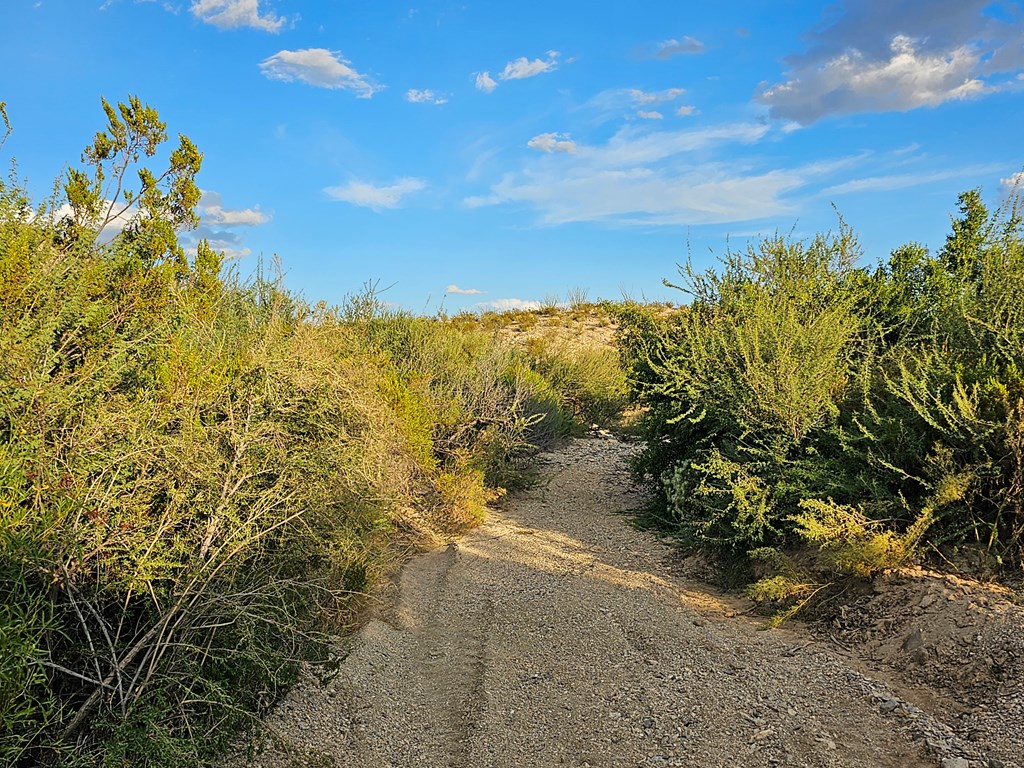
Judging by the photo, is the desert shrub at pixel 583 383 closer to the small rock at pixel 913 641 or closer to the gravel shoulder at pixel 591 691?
the gravel shoulder at pixel 591 691

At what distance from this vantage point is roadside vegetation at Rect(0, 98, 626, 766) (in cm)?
334

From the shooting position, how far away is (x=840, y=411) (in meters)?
7.77

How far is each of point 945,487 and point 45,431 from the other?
6.33 metres

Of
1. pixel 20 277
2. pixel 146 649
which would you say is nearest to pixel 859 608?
pixel 146 649

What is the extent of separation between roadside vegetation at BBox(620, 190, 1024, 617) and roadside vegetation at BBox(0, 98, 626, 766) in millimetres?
3785

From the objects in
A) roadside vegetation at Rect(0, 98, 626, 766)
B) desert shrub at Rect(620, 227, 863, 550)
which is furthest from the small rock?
roadside vegetation at Rect(0, 98, 626, 766)

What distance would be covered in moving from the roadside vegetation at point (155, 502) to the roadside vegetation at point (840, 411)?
378 centimetres

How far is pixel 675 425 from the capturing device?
9.74 metres

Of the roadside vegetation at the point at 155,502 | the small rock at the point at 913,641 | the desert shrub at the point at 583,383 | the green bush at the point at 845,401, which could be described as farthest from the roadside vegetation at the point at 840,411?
the desert shrub at the point at 583,383

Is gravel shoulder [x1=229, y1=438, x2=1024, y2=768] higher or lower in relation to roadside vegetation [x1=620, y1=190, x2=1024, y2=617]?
lower

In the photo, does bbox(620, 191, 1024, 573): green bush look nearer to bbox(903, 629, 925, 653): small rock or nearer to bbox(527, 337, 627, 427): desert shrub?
bbox(903, 629, 925, 653): small rock

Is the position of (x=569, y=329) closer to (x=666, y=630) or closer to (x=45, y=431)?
(x=666, y=630)

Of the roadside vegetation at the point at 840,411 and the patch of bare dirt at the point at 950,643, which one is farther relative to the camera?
the roadside vegetation at the point at 840,411

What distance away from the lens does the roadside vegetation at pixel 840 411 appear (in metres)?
6.02
